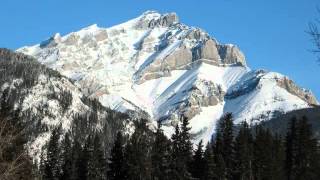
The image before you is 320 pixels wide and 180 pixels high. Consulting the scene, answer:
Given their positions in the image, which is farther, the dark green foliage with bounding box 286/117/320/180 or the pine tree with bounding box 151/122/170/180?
the dark green foliage with bounding box 286/117/320/180

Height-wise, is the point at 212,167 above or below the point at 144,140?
below

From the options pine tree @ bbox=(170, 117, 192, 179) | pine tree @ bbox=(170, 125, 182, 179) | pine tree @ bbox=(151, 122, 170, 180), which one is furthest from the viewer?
pine tree @ bbox=(151, 122, 170, 180)

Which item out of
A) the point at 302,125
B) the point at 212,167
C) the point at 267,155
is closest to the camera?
the point at 212,167

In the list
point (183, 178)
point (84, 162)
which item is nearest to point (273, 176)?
point (183, 178)

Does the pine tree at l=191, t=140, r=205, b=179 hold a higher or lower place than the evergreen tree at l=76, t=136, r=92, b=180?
lower

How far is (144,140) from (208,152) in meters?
14.2

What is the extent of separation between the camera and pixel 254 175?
91.7 m

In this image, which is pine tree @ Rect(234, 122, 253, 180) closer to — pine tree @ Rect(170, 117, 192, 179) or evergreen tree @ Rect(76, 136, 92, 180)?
pine tree @ Rect(170, 117, 192, 179)

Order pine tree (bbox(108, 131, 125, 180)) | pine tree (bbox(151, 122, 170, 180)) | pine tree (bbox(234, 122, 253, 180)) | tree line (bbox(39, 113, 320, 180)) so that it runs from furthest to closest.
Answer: pine tree (bbox(108, 131, 125, 180)) → pine tree (bbox(234, 122, 253, 180)) → pine tree (bbox(151, 122, 170, 180)) → tree line (bbox(39, 113, 320, 180))

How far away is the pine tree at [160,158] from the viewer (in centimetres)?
8838

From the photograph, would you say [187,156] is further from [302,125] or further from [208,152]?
[302,125]

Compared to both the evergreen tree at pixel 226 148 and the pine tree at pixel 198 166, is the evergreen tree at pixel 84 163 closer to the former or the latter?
the pine tree at pixel 198 166

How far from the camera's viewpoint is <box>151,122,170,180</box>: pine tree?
88.4 m

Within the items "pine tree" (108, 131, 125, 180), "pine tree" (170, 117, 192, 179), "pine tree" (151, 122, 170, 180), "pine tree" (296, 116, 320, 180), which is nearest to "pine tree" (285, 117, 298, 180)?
"pine tree" (296, 116, 320, 180)
